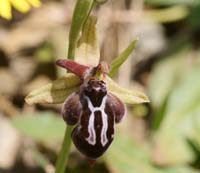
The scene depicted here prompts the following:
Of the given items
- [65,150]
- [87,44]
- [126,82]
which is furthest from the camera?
[126,82]

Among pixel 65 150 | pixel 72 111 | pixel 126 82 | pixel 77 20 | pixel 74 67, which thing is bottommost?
pixel 126 82

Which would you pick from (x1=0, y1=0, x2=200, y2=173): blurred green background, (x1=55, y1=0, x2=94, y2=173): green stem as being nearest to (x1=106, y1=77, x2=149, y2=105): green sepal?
(x1=55, y1=0, x2=94, y2=173): green stem

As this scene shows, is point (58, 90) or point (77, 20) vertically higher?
point (77, 20)

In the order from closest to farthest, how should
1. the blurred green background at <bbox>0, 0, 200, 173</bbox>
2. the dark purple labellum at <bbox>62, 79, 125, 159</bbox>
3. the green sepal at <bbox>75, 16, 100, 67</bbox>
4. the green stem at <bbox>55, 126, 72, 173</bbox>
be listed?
1. the dark purple labellum at <bbox>62, 79, 125, 159</bbox>
2. the green sepal at <bbox>75, 16, 100, 67</bbox>
3. the green stem at <bbox>55, 126, 72, 173</bbox>
4. the blurred green background at <bbox>0, 0, 200, 173</bbox>

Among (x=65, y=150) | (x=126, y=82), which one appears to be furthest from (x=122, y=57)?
→ (x=126, y=82)

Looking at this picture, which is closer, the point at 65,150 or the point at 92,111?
the point at 92,111

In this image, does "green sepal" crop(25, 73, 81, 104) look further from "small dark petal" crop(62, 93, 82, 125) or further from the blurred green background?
the blurred green background

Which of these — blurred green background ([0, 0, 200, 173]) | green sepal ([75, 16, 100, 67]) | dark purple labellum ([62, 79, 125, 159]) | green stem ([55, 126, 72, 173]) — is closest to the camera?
dark purple labellum ([62, 79, 125, 159])

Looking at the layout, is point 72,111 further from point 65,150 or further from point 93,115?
point 65,150
